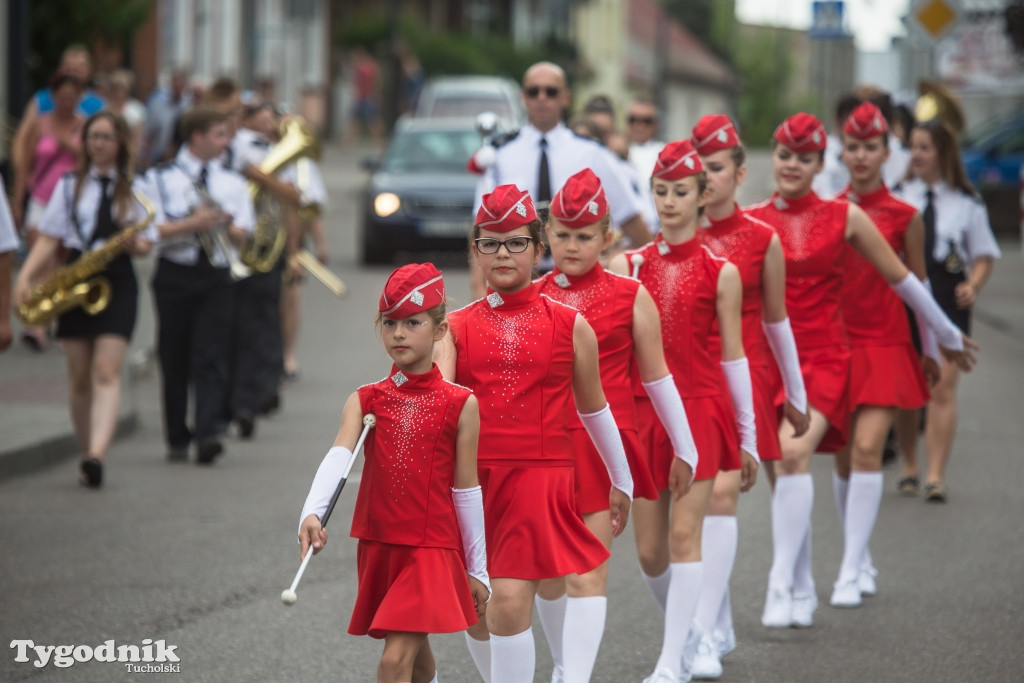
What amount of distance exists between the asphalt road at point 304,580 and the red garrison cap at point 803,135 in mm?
1930

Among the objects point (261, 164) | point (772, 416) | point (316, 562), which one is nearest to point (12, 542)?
point (316, 562)

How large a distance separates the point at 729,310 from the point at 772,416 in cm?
68

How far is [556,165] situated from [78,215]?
2965mm

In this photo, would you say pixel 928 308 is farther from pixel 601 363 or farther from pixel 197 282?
pixel 197 282

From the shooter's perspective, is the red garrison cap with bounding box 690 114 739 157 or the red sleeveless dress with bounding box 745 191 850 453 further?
the red sleeveless dress with bounding box 745 191 850 453

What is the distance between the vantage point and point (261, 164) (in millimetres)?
12578

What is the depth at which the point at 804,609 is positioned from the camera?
7074 mm

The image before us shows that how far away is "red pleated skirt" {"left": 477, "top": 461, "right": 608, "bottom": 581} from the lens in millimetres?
5133

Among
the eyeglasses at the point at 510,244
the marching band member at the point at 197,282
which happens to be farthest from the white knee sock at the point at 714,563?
the marching band member at the point at 197,282

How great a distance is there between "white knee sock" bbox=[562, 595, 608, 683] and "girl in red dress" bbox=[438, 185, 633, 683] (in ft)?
0.96

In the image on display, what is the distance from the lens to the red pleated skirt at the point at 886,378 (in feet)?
24.7

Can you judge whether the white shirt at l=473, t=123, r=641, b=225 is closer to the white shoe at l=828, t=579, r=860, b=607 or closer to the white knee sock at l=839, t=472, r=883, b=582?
the white knee sock at l=839, t=472, r=883, b=582

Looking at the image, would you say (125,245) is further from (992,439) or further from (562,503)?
(992,439)

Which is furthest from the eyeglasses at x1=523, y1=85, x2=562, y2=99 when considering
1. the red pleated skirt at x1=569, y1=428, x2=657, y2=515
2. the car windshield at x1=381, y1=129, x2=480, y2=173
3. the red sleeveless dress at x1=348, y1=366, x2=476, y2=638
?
the car windshield at x1=381, y1=129, x2=480, y2=173
